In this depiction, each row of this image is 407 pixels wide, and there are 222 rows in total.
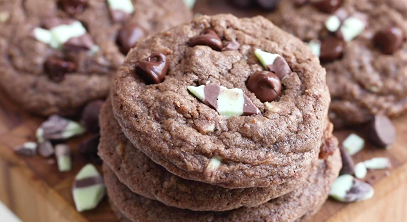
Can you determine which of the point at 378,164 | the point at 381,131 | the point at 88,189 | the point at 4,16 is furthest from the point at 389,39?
the point at 4,16

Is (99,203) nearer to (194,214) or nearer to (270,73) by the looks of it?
(194,214)

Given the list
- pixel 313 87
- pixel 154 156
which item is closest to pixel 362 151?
pixel 313 87

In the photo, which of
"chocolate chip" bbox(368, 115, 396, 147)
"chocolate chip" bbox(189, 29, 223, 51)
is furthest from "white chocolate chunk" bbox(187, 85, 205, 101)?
"chocolate chip" bbox(368, 115, 396, 147)

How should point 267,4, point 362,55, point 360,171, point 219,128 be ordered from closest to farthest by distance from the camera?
1. point 219,128
2. point 360,171
3. point 362,55
4. point 267,4

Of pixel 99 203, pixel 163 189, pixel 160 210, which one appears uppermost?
pixel 163 189

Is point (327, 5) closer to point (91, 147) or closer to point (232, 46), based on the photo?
point (232, 46)

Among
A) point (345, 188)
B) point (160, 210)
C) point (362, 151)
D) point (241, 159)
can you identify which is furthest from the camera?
point (362, 151)
